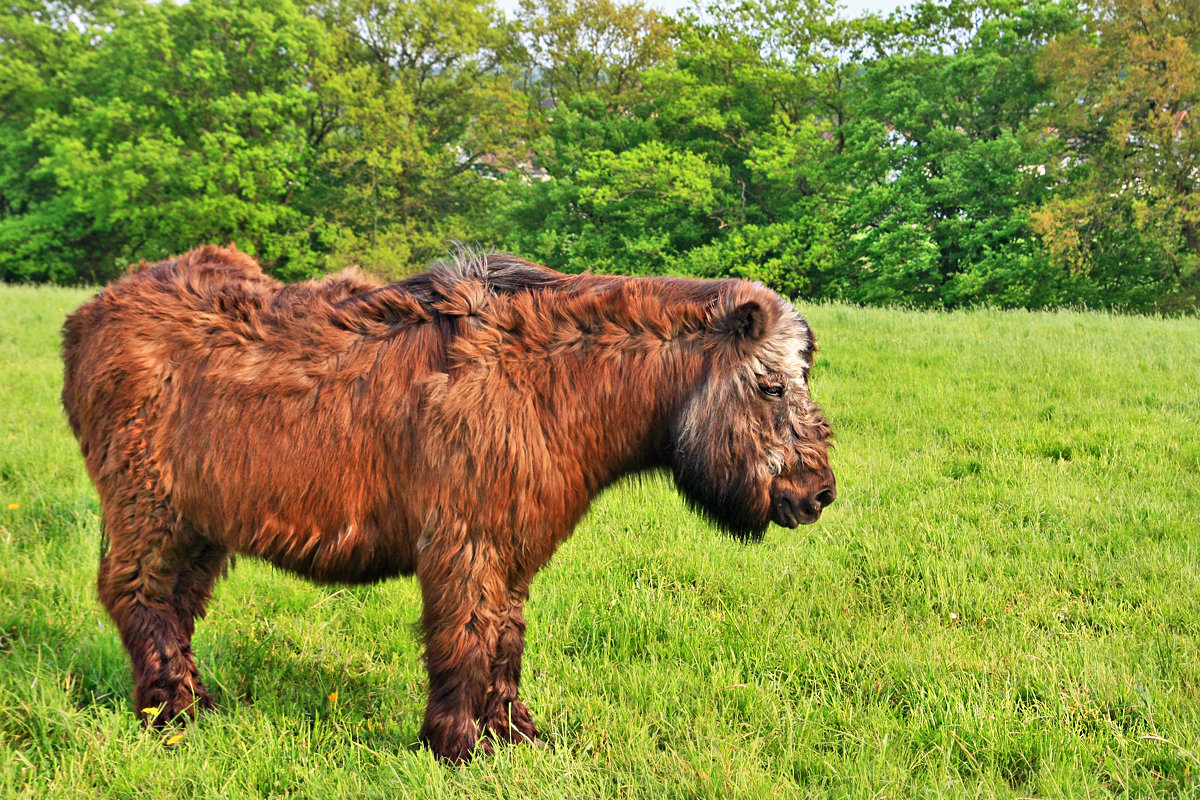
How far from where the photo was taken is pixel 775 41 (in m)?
33.6

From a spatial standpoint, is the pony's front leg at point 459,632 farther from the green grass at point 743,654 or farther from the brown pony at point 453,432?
the green grass at point 743,654

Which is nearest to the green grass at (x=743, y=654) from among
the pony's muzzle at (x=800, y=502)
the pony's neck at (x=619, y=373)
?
the pony's muzzle at (x=800, y=502)

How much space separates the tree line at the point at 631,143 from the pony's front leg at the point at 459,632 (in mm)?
26913

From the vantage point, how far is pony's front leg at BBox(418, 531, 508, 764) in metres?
2.73

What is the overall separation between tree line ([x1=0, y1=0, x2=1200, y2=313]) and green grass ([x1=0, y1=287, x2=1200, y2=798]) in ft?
76.6

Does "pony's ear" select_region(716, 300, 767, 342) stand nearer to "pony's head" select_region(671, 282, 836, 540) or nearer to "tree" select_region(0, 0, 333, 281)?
"pony's head" select_region(671, 282, 836, 540)

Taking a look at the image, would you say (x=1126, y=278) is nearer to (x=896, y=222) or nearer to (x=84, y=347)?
(x=896, y=222)

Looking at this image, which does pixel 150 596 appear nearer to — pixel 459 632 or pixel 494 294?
pixel 459 632

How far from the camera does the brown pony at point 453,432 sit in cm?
278

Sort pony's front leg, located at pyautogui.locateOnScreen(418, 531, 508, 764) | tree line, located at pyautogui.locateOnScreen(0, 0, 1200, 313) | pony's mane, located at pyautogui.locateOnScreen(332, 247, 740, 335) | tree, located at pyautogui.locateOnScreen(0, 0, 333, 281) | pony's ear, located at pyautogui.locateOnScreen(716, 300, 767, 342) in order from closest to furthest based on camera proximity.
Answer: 1. pony's front leg, located at pyautogui.locateOnScreen(418, 531, 508, 764)
2. pony's ear, located at pyautogui.locateOnScreen(716, 300, 767, 342)
3. pony's mane, located at pyautogui.locateOnScreen(332, 247, 740, 335)
4. tree line, located at pyautogui.locateOnScreen(0, 0, 1200, 313)
5. tree, located at pyautogui.locateOnScreen(0, 0, 333, 281)

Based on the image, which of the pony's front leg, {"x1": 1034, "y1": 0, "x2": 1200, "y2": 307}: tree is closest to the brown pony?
the pony's front leg

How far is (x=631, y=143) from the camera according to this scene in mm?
33719

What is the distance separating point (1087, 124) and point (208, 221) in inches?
1313

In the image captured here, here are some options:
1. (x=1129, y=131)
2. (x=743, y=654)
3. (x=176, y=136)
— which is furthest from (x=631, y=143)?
(x=743, y=654)
